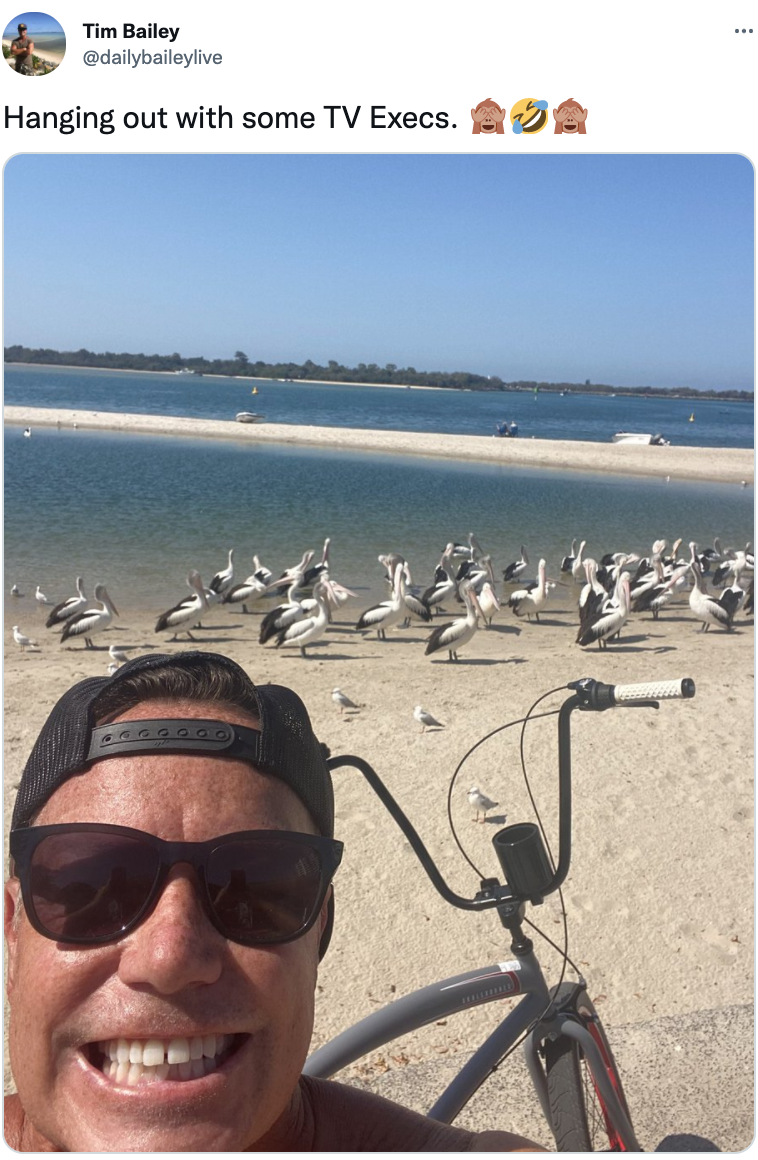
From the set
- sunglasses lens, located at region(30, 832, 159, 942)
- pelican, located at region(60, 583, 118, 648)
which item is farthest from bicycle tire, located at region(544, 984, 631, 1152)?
pelican, located at region(60, 583, 118, 648)

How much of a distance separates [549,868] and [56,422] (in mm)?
42782

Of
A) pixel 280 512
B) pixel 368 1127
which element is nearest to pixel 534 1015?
pixel 368 1127

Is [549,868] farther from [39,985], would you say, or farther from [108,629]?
[108,629]

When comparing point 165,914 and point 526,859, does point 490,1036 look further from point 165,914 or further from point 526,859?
point 165,914

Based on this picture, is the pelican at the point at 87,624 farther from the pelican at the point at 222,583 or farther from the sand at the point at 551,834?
the pelican at the point at 222,583

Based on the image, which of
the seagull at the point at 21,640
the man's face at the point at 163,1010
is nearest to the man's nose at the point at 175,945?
the man's face at the point at 163,1010

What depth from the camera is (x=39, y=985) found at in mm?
1145

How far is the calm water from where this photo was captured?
18266mm

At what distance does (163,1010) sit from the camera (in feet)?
3.71

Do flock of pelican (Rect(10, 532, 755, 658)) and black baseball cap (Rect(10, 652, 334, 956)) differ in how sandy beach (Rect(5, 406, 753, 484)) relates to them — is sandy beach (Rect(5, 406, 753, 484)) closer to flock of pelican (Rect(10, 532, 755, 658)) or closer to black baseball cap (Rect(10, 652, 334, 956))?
flock of pelican (Rect(10, 532, 755, 658))

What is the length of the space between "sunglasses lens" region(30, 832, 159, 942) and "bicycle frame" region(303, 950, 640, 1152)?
3.73 ft
